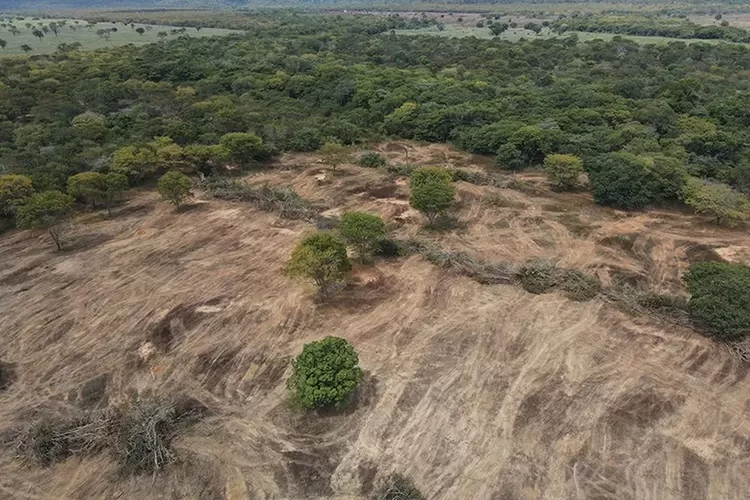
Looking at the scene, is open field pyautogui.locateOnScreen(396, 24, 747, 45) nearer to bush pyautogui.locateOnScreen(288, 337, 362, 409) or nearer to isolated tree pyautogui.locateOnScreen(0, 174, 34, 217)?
isolated tree pyautogui.locateOnScreen(0, 174, 34, 217)

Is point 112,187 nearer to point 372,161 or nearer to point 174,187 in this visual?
point 174,187

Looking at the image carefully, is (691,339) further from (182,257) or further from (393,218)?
(182,257)

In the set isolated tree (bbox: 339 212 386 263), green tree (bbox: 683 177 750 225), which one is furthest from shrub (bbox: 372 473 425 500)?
green tree (bbox: 683 177 750 225)

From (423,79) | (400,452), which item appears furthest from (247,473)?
(423,79)

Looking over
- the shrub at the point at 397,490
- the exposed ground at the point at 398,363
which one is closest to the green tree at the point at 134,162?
the exposed ground at the point at 398,363

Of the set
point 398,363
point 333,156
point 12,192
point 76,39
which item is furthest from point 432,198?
point 76,39

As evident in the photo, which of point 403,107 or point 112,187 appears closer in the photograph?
point 112,187
